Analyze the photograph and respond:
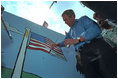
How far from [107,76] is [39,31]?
7.37ft

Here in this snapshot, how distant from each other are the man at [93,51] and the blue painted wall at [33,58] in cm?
102

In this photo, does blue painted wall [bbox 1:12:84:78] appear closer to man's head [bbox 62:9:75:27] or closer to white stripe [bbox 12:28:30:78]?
white stripe [bbox 12:28:30:78]

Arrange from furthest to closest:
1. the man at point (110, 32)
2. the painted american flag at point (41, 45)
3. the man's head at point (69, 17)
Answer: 1. the painted american flag at point (41, 45)
2. the man at point (110, 32)
3. the man's head at point (69, 17)

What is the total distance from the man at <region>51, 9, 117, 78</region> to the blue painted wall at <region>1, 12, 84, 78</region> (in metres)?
1.02

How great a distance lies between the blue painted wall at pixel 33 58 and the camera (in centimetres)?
192

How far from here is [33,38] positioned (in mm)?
2568

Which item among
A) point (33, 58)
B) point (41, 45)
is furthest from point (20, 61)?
point (41, 45)

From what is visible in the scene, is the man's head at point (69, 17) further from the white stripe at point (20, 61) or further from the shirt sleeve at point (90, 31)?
the white stripe at point (20, 61)

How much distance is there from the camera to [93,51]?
107cm

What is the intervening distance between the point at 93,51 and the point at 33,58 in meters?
1.33

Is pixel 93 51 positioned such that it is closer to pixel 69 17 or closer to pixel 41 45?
pixel 69 17

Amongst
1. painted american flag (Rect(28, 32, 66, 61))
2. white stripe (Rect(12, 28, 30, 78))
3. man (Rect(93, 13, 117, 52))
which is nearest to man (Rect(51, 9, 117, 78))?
man (Rect(93, 13, 117, 52))

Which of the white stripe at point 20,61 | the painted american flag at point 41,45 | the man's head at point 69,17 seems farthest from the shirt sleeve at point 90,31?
the painted american flag at point 41,45

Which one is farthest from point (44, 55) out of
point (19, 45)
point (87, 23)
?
point (87, 23)
